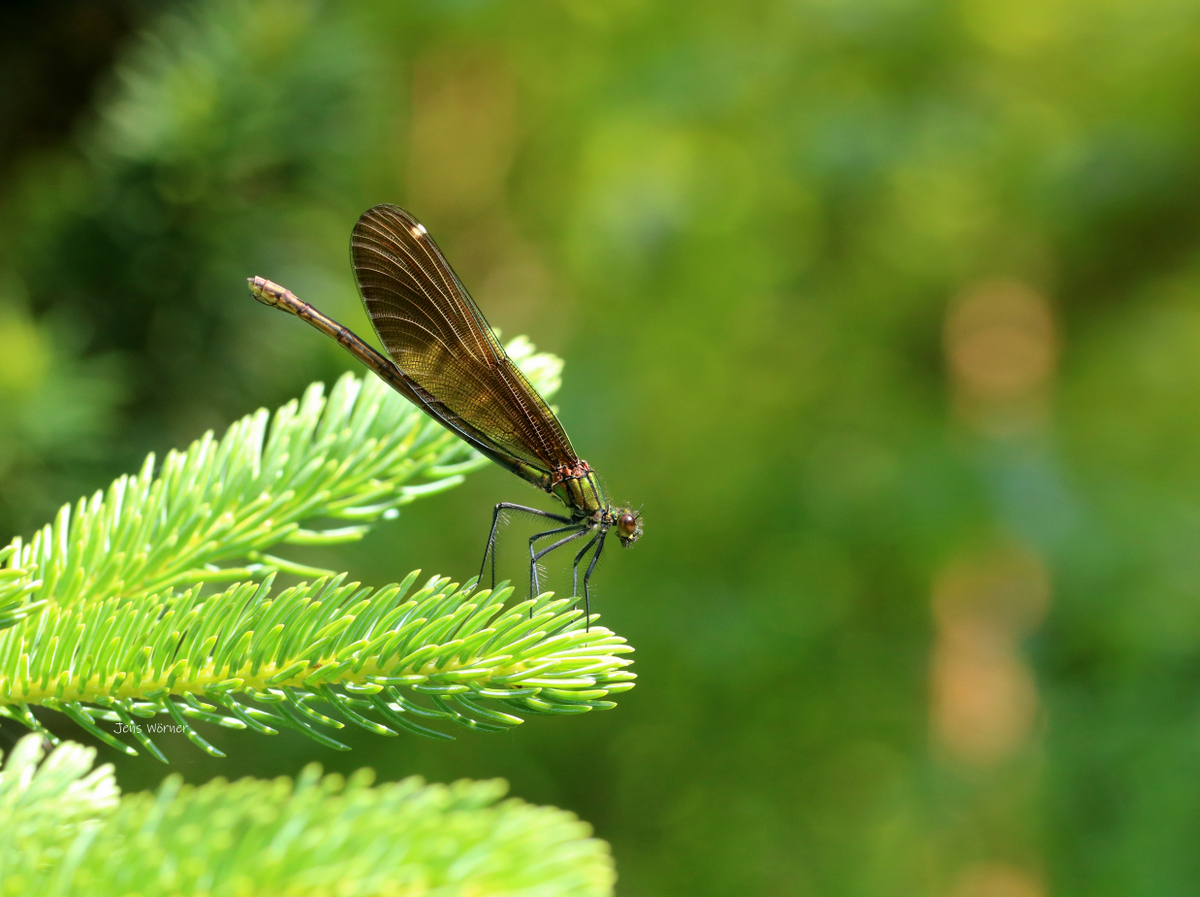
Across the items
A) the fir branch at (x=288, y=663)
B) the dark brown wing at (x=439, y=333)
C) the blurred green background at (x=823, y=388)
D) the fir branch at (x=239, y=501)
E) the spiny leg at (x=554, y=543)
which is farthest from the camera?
the blurred green background at (x=823, y=388)

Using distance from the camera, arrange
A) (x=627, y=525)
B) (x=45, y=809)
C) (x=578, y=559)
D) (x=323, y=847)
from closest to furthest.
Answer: (x=323, y=847) → (x=45, y=809) → (x=578, y=559) → (x=627, y=525)

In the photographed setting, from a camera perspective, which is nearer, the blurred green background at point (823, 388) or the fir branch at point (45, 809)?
the fir branch at point (45, 809)

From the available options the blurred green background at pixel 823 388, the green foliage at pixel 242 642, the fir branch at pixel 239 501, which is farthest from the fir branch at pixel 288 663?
the blurred green background at pixel 823 388

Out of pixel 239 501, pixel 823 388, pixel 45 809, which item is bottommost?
pixel 45 809

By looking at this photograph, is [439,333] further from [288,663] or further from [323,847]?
[323,847]

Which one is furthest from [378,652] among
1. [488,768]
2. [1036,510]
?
[488,768]

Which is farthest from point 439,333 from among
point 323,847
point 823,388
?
point 823,388

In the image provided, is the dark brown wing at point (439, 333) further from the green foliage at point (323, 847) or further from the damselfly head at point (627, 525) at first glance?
the green foliage at point (323, 847)

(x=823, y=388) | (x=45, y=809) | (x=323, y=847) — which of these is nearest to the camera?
(x=323, y=847)
